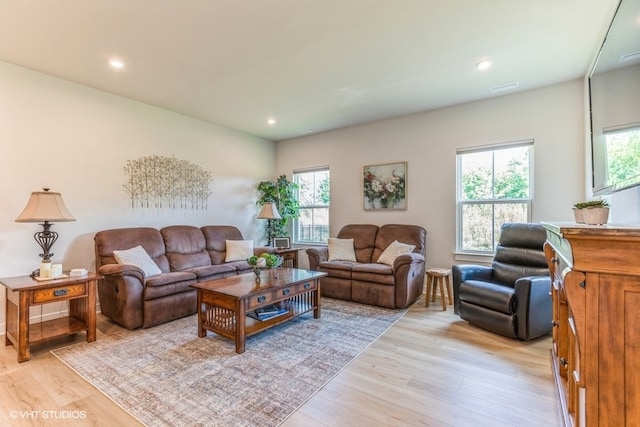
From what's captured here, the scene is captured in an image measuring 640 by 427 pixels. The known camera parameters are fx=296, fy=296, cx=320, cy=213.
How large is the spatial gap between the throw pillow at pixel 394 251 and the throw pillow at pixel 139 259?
2.88 meters

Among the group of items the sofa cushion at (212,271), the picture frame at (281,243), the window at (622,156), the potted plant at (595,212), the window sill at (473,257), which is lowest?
the sofa cushion at (212,271)

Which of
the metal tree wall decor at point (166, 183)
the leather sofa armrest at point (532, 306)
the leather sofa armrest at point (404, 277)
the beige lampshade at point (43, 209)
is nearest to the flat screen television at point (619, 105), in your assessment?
the leather sofa armrest at point (532, 306)

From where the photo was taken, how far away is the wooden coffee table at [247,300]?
2564 millimetres

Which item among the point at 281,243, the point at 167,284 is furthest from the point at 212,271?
the point at 281,243

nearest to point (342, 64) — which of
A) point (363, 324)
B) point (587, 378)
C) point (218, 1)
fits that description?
point (218, 1)

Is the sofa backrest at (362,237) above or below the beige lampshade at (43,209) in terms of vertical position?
below

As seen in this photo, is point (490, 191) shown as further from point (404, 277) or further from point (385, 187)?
point (404, 277)

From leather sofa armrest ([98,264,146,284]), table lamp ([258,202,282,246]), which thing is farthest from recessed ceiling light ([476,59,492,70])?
leather sofa armrest ([98,264,146,284])

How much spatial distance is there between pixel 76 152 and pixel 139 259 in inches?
58.3

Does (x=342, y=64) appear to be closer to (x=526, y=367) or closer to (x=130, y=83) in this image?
(x=130, y=83)

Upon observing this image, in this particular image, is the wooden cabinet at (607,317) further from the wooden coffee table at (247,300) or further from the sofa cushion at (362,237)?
the sofa cushion at (362,237)

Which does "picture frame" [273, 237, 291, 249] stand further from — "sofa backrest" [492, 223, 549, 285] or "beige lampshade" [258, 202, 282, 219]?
"sofa backrest" [492, 223, 549, 285]

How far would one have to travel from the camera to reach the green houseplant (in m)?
5.54

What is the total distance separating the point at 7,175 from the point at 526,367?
506 cm
